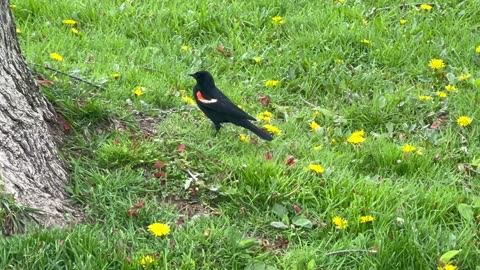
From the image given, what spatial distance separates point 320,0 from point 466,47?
138 centimetres

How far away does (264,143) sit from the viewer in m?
4.36

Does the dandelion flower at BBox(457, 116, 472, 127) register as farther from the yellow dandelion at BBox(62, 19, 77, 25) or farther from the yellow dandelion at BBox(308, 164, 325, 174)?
the yellow dandelion at BBox(62, 19, 77, 25)

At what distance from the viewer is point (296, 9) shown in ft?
21.0

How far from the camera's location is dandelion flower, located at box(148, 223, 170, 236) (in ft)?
10.6

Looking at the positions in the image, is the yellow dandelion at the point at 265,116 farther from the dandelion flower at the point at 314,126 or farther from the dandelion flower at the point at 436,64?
the dandelion flower at the point at 436,64

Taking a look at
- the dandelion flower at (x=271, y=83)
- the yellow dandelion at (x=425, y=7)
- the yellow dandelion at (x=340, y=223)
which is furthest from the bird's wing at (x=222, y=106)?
the yellow dandelion at (x=425, y=7)

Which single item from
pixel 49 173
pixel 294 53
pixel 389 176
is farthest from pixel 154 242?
pixel 294 53

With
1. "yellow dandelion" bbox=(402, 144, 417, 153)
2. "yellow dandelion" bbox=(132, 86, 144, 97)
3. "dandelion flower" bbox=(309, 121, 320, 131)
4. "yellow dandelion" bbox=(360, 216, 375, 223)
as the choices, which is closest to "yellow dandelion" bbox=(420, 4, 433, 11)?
"dandelion flower" bbox=(309, 121, 320, 131)

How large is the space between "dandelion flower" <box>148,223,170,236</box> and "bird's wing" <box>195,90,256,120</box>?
1.17m

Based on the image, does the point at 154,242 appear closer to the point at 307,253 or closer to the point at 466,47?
the point at 307,253

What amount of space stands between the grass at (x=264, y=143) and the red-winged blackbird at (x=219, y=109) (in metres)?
0.10

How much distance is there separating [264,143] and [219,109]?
335 mm

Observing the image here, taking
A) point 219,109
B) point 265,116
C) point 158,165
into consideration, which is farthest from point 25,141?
point 265,116

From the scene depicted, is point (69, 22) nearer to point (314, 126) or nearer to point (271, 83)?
point (271, 83)
